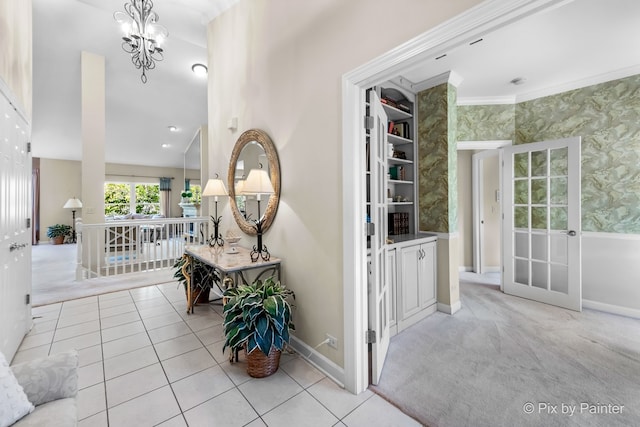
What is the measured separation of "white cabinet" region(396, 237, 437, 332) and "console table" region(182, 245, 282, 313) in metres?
1.20

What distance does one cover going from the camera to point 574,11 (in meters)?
2.13

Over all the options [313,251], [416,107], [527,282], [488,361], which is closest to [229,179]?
[313,251]

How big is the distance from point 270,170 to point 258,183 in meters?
0.23

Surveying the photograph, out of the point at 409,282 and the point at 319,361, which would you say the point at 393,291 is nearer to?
the point at 409,282

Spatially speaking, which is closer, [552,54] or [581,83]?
[552,54]

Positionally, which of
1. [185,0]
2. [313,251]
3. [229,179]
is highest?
[185,0]

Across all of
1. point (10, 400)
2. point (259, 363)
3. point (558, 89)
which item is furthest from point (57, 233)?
point (558, 89)

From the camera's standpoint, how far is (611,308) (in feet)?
10.00

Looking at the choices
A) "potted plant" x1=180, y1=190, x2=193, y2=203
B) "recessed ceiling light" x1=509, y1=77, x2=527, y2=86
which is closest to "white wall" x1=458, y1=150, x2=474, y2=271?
"recessed ceiling light" x1=509, y1=77, x2=527, y2=86

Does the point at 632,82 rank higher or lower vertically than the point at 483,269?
higher

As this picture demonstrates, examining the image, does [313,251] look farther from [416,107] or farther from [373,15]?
[416,107]

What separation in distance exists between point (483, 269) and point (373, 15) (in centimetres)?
468

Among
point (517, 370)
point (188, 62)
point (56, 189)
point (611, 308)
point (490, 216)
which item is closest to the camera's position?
point (517, 370)

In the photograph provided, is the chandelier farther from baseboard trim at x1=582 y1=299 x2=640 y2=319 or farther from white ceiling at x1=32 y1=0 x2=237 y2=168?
baseboard trim at x1=582 y1=299 x2=640 y2=319
